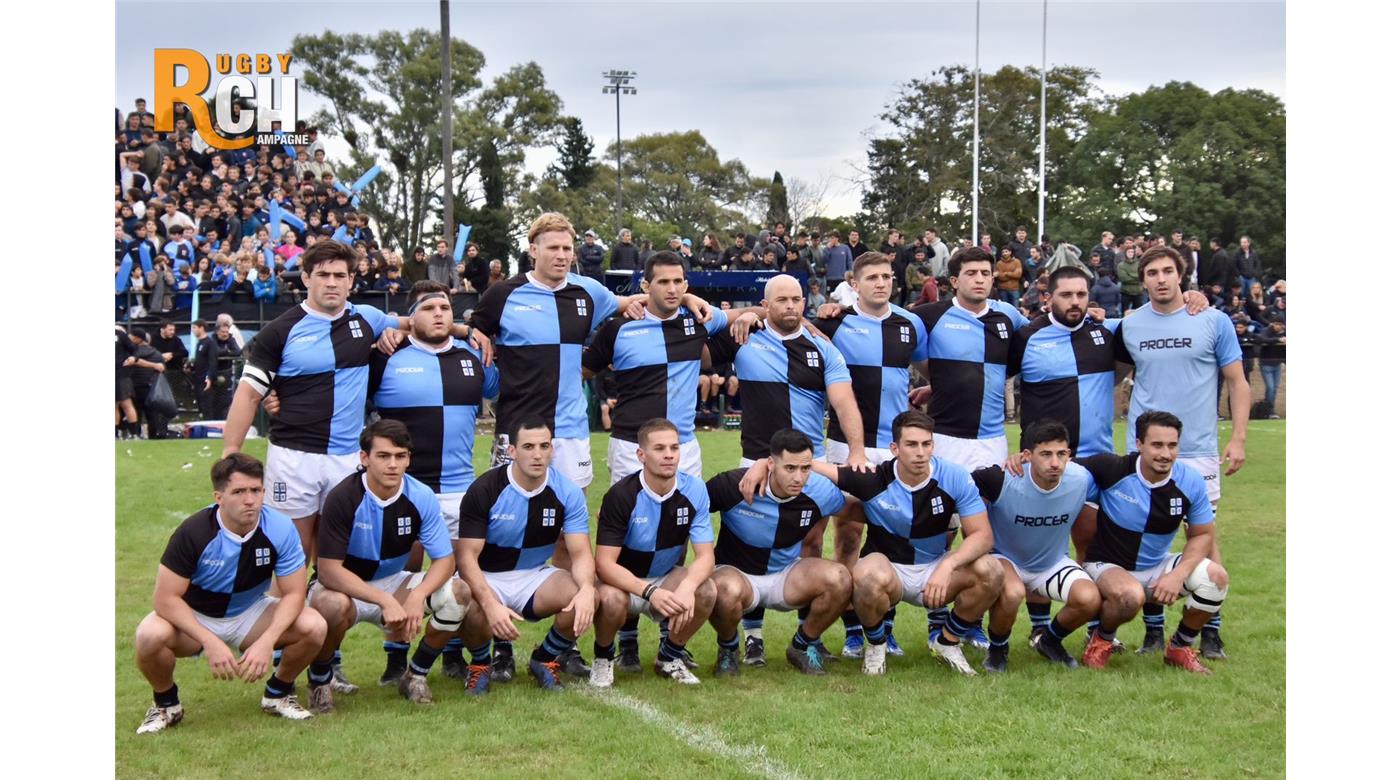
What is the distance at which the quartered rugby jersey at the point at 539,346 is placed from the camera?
23.6 feet

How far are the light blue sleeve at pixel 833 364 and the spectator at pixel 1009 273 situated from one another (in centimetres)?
1524

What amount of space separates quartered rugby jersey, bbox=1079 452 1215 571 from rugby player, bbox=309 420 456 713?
3.47 m

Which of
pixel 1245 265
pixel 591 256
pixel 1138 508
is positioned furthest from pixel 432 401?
pixel 1245 265

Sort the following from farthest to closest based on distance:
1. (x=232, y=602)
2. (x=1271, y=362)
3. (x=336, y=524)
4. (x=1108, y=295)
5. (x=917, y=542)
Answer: (x=1271, y=362), (x=1108, y=295), (x=917, y=542), (x=336, y=524), (x=232, y=602)

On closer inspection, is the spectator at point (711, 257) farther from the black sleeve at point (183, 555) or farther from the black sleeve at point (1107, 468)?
the black sleeve at point (183, 555)

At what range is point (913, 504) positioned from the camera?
6.72m

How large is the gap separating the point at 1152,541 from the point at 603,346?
3.21 metres

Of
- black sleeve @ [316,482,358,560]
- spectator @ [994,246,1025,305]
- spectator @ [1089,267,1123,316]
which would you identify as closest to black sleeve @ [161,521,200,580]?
black sleeve @ [316,482,358,560]

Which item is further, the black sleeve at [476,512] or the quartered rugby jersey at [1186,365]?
the quartered rugby jersey at [1186,365]

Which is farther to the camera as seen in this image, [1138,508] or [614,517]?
[1138,508]

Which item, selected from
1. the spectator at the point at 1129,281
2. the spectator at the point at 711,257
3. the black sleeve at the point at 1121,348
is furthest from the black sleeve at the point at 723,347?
the spectator at the point at 1129,281

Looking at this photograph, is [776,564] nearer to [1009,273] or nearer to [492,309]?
[492,309]

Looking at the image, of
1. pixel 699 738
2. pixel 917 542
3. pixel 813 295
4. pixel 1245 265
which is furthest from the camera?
pixel 1245 265

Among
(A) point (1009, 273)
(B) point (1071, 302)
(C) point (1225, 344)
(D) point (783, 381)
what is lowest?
(D) point (783, 381)
